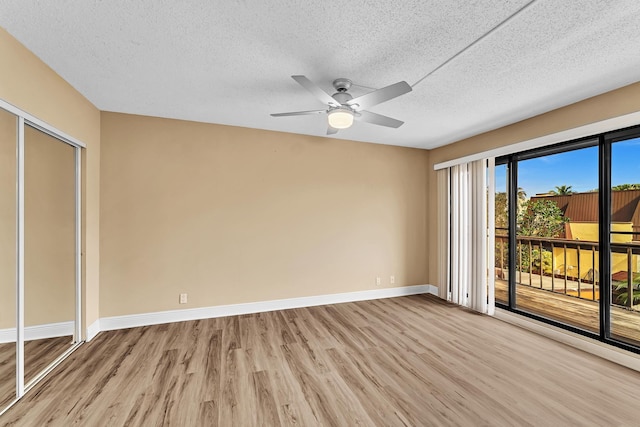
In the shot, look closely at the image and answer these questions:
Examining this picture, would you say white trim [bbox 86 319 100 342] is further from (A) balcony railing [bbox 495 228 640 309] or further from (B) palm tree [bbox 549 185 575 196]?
A: (B) palm tree [bbox 549 185 575 196]

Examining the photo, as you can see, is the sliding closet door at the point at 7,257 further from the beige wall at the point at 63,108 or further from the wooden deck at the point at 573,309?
the wooden deck at the point at 573,309

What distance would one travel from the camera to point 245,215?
12.4 feet

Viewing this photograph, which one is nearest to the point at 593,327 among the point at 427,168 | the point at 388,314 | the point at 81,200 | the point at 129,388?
the point at 388,314

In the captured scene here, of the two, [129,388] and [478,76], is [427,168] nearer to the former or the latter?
[478,76]

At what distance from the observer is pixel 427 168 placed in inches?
195

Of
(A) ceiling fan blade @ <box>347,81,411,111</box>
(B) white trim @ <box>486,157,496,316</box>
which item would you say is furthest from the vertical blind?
(A) ceiling fan blade @ <box>347,81,411,111</box>

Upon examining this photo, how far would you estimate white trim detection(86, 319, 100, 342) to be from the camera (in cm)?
291

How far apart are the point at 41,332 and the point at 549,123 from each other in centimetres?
540

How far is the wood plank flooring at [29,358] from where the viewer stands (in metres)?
1.93

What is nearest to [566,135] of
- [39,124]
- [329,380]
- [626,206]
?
[626,206]

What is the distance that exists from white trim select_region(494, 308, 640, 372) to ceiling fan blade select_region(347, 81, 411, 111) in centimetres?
314

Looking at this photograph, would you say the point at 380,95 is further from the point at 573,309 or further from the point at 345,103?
the point at 573,309

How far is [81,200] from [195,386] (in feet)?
7.39

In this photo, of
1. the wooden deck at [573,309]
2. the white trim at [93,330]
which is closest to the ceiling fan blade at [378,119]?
the wooden deck at [573,309]
